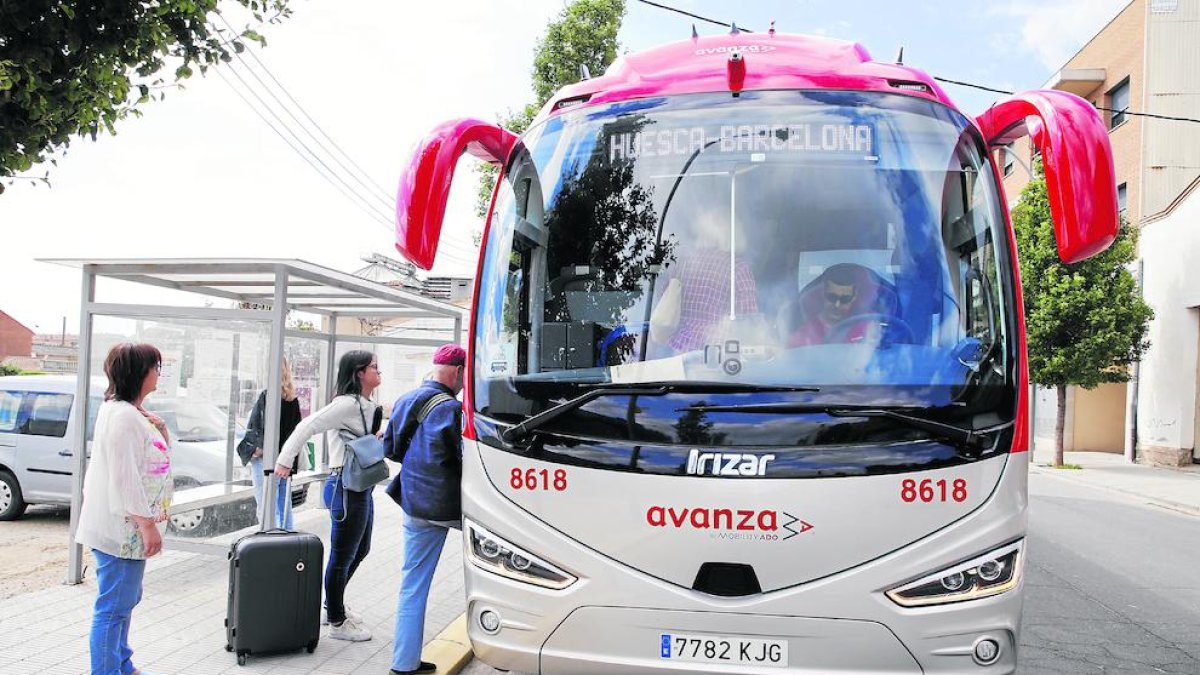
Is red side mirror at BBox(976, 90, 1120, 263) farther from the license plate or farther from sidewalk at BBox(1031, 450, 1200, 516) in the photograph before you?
sidewalk at BBox(1031, 450, 1200, 516)

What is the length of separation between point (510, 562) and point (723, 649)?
0.87 meters

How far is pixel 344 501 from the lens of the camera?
5422 mm

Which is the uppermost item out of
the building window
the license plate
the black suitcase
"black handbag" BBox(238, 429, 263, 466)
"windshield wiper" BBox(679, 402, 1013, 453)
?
the building window

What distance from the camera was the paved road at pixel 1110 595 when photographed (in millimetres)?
5672

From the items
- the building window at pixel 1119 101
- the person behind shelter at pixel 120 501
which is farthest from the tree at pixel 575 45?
the building window at pixel 1119 101

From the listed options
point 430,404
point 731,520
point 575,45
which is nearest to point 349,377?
point 430,404

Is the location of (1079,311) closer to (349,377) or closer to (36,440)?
(349,377)

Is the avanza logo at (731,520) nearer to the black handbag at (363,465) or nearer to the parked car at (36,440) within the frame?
the black handbag at (363,465)

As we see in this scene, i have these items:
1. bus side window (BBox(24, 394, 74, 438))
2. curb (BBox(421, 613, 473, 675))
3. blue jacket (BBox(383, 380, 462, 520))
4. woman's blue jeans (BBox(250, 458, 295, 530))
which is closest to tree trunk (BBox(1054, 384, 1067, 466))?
woman's blue jeans (BBox(250, 458, 295, 530))

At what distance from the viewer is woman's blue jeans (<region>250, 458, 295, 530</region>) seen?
703 centimetres

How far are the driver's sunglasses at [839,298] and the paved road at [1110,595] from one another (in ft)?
10.5

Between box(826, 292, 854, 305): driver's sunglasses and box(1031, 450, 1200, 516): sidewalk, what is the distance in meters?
13.9

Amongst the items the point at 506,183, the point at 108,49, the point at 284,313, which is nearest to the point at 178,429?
the point at 284,313

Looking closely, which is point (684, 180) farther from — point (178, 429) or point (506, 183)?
point (178, 429)
